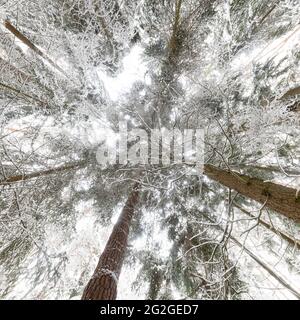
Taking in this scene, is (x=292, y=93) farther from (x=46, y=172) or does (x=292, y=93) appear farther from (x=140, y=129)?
(x=46, y=172)

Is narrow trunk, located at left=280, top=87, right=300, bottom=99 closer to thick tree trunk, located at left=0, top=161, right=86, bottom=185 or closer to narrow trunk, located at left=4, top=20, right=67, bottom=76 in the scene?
narrow trunk, located at left=4, top=20, right=67, bottom=76

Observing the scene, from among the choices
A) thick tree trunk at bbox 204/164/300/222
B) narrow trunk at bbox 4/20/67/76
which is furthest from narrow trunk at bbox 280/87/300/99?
narrow trunk at bbox 4/20/67/76

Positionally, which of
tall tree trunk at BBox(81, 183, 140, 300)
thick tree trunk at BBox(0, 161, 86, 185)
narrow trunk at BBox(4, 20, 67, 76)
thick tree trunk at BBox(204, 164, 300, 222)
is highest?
narrow trunk at BBox(4, 20, 67, 76)

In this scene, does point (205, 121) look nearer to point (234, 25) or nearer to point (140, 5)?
point (234, 25)

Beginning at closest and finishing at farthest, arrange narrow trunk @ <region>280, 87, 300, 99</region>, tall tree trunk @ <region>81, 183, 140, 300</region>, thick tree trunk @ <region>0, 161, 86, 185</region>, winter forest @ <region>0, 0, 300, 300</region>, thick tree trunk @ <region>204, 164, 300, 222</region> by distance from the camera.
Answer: thick tree trunk @ <region>204, 164, 300, 222</region> < tall tree trunk @ <region>81, 183, 140, 300</region> < winter forest @ <region>0, 0, 300, 300</region> < narrow trunk @ <region>280, 87, 300, 99</region> < thick tree trunk @ <region>0, 161, 86, 185</region>

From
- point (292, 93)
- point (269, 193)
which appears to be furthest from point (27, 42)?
point (292, 93)

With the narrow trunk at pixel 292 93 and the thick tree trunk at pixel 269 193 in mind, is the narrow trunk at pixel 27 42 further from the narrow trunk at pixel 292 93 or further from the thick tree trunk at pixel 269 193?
the narrow trunk at pixel 292 93

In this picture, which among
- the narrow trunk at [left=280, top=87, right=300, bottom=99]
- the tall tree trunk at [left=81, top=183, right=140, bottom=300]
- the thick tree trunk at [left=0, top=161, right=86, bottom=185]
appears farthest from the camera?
the thick tree trunk at [left=0, top=161, right=86, bottom=185]
